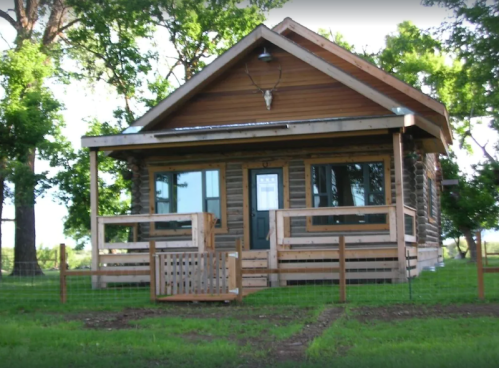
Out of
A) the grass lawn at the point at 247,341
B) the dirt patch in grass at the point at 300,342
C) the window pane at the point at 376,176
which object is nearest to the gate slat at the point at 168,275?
the grass lawn at the point at 247,341

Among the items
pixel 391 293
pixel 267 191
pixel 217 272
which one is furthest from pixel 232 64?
pixel 391 293

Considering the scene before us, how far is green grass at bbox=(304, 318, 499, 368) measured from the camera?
739 centimetres

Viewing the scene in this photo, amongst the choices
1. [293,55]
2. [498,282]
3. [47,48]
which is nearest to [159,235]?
[293,55]

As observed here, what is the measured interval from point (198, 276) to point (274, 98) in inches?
276

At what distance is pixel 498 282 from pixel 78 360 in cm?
964

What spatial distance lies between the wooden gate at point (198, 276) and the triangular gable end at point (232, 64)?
6.04 m

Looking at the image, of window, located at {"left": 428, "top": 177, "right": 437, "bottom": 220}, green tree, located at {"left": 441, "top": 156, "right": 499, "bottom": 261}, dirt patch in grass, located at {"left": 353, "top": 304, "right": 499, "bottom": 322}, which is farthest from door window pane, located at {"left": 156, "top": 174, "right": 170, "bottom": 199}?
green tree, located at {"left": 441, "top": 156, "right": 499, "bottom": 261}

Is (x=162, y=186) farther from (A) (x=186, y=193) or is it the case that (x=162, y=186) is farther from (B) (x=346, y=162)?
(B) (x=346, y=162)

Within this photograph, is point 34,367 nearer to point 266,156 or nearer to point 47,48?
point 266,156

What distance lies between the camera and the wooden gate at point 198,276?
12.7 meters

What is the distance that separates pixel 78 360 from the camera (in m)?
8.05

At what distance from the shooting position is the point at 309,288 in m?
14.7

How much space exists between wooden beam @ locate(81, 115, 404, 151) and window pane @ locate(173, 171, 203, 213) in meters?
2.07

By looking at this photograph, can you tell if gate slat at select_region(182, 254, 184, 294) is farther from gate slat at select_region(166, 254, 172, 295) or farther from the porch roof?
the porch roof
